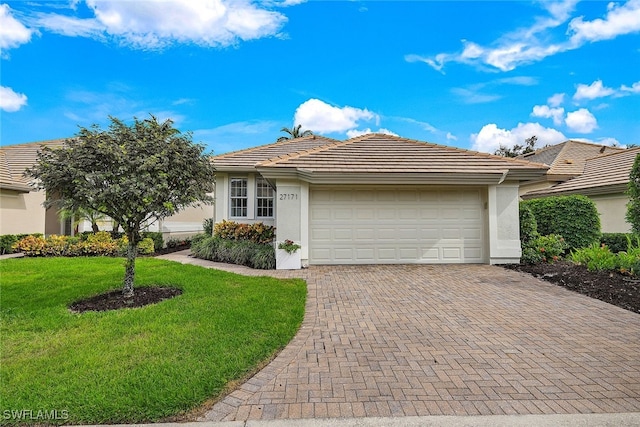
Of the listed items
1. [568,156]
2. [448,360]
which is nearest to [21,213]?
[448,360]

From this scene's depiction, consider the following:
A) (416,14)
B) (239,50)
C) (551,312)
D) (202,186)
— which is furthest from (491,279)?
(239,50)

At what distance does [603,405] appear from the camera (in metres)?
2.71

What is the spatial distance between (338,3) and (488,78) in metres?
7.80

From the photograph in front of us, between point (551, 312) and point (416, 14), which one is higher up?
point (416, 14)

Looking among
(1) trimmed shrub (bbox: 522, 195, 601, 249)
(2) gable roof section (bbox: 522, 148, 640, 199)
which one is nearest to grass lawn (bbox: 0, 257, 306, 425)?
(1) trimmed shrub (bbox: 522, 195, 601, 249)

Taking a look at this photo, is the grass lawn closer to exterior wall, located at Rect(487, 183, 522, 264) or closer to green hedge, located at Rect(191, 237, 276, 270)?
green hedge, located at Rect(191, 237, 276, 270)

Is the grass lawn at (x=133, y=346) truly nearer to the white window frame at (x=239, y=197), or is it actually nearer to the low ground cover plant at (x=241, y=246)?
the low ground cover plant at (x=241, y=246)

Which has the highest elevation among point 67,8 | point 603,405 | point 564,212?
point 67,8

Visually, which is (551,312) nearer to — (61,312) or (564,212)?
(564,212)

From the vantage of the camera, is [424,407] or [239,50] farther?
[239,50]

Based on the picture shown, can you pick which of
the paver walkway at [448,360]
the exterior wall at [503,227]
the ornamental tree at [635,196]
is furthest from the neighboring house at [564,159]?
the paver walkway at [448,360]

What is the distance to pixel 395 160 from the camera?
988cm

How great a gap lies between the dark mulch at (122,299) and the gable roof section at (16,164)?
7784mm

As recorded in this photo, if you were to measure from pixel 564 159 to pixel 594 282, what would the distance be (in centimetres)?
1434
